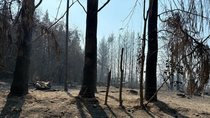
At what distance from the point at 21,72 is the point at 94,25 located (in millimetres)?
3276

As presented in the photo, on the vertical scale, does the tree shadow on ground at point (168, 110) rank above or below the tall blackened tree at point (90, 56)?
below

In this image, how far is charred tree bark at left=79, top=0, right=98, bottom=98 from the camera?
553 centimetres

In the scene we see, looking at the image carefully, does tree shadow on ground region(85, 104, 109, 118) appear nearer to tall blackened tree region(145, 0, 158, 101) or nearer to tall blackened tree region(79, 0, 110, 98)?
tall blackened tree region(79, 0, 110, 98)

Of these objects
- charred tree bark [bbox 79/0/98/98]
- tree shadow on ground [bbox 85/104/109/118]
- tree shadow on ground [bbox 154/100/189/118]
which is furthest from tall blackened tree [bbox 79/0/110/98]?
tree shadow on ground [bbox 154/100/189/118]

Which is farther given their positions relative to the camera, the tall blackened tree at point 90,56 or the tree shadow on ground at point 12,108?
the tall blackened tree at point 90,56

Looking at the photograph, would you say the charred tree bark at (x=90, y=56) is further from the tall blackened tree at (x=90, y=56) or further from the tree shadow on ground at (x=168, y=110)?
the tree shadow on ground at (x=168, y=110)

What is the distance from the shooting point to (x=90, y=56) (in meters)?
5.68

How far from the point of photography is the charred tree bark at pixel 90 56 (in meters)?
5.53

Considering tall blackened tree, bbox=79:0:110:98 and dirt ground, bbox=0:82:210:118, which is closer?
dirt ground, bbox=0:82:210:118

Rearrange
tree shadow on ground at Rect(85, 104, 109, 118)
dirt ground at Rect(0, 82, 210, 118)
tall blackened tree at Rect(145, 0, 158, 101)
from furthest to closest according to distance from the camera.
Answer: tall blackened tree at Rect(145, 0, 158, 101) < tree shadow on ground at Rect(85, 104, 109, 118) < dirt ground at Rect(0, 82, 210, 118)

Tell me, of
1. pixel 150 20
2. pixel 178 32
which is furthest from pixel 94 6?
pixel 178 32

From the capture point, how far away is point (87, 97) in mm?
5441

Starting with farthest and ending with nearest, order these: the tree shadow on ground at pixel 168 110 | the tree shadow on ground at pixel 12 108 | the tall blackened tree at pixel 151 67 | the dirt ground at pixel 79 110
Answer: the tall blackened tree at pixel 151 67 < the tree shadow on ground at pixel 168 110 < the dirt ground at pixel 79 110 < the tree shadow on ground at pixel 12 108

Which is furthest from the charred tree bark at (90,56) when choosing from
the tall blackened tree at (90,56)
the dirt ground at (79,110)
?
the dirt ground at (79,110)
